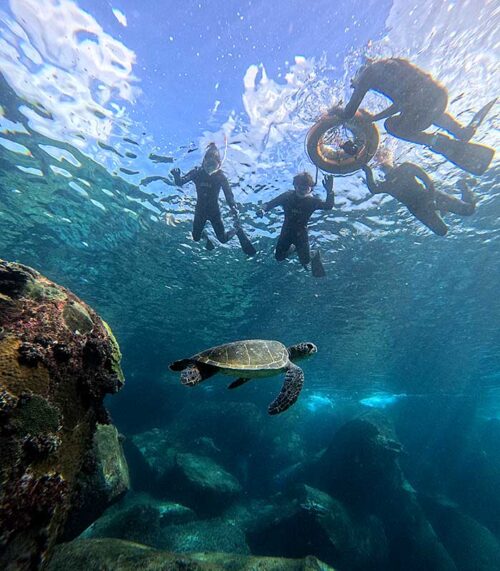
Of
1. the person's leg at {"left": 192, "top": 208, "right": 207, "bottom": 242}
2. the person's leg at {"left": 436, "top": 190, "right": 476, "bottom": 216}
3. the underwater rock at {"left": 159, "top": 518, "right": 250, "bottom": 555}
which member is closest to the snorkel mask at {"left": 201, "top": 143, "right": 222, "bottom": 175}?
the person's leg at {"left": 192, "top": 208, "right": 207, "bottom": 242}

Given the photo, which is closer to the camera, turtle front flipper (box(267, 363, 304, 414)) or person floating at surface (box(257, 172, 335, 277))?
turtle front flipper (box(267, 363, 304, 414))

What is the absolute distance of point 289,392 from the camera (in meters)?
4.80

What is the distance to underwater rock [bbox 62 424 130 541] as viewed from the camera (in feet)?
21.3

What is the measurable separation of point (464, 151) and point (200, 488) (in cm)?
1842

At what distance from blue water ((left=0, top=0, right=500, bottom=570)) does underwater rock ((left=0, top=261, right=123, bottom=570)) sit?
835 cm

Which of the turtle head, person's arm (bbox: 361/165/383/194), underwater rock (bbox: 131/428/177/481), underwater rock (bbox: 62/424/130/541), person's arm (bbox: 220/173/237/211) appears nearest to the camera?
the turtle head

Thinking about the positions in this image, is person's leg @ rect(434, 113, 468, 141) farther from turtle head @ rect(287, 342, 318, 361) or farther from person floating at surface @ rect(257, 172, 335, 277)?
turtle head @ rect(287, 342, 318, 361)

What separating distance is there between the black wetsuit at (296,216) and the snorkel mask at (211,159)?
2327 mm

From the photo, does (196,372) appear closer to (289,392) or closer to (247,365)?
(247,365)

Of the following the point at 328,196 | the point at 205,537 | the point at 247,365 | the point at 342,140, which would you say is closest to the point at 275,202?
the point at 328,196

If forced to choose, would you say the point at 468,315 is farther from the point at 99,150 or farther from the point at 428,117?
the point at 99,150

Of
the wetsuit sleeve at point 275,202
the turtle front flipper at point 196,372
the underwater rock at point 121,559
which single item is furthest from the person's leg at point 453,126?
the underwater rock at point 121,559

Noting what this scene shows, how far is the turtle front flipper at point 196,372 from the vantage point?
4.39m

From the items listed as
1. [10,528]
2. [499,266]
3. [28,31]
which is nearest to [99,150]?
[28,31]
